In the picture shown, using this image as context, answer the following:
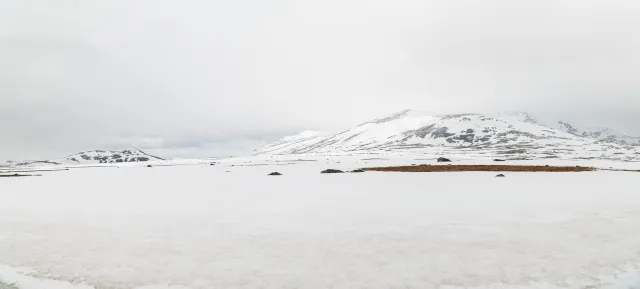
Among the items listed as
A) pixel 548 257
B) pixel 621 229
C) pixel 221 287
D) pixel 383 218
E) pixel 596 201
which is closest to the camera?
pixel 221 287

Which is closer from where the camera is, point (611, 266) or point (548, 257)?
point (611, 266)

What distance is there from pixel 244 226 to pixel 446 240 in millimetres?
8167

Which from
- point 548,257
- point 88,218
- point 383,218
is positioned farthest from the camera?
point 88,218

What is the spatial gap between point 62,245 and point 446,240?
1335 cm

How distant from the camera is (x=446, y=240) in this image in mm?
13547

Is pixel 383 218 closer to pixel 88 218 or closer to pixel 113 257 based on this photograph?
pixel 113 257

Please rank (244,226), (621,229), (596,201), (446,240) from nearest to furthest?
(446,240) → (621,229) → (244,226) → (596,201)

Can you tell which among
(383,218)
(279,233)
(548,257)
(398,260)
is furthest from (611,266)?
(279,233)

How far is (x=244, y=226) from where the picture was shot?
54.7 feet

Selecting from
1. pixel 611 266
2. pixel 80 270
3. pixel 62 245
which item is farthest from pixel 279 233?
pixel 611 266

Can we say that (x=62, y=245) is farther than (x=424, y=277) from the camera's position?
Yes

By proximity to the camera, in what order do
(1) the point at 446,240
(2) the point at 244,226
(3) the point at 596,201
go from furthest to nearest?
(3) the point at 596,201 → (2) the point at 244,226 → (1) the point at 446,240

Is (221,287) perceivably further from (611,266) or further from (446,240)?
(611,266)

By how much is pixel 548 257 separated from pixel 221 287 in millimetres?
8970
